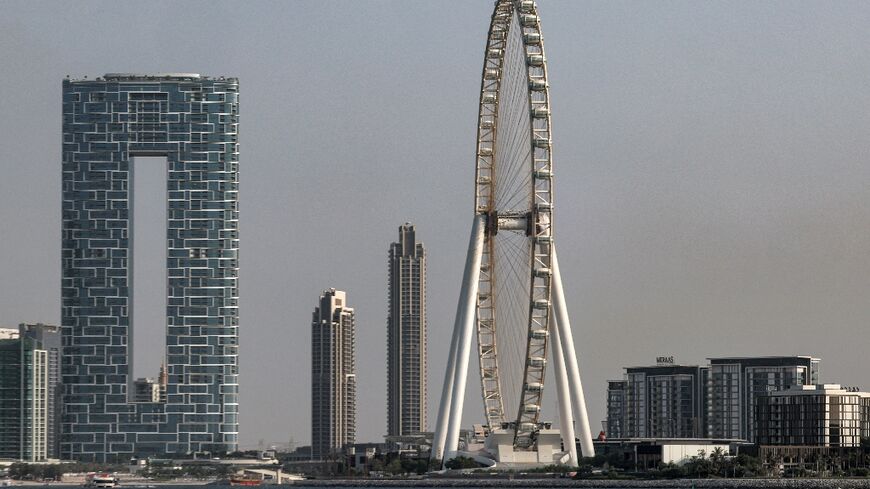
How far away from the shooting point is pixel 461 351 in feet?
425

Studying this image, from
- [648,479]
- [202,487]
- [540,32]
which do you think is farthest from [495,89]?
[202,487]

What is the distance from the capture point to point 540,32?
133375 mm

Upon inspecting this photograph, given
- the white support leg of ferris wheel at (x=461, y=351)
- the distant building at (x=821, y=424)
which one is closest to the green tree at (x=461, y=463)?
the white support leg of ferris wheel at (x=461, y=351)

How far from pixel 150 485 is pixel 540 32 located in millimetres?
76433

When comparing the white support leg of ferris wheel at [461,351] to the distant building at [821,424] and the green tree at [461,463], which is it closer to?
the green tree at [461,463]

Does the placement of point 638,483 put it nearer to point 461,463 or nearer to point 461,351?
point 461,463

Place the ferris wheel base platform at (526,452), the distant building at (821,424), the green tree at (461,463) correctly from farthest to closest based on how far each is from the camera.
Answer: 1. the distant building at (821,424)
2. the green tree at (461,463)
3. the ferris wheel base platform at (526,452)

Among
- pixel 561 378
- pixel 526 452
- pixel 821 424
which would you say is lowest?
pixel 821 424

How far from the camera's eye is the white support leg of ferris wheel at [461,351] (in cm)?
12962

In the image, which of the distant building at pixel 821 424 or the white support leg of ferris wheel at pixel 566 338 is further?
the distant building at pixel 821 424

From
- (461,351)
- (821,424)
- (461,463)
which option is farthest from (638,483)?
(821,424)

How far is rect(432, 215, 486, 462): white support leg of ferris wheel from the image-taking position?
425 feet

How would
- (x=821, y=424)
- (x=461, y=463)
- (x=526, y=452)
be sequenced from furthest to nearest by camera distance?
(x=821, y=424) → (x=461, y=463) → (x=526, y=452)

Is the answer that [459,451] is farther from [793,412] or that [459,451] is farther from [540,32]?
[793,412]
